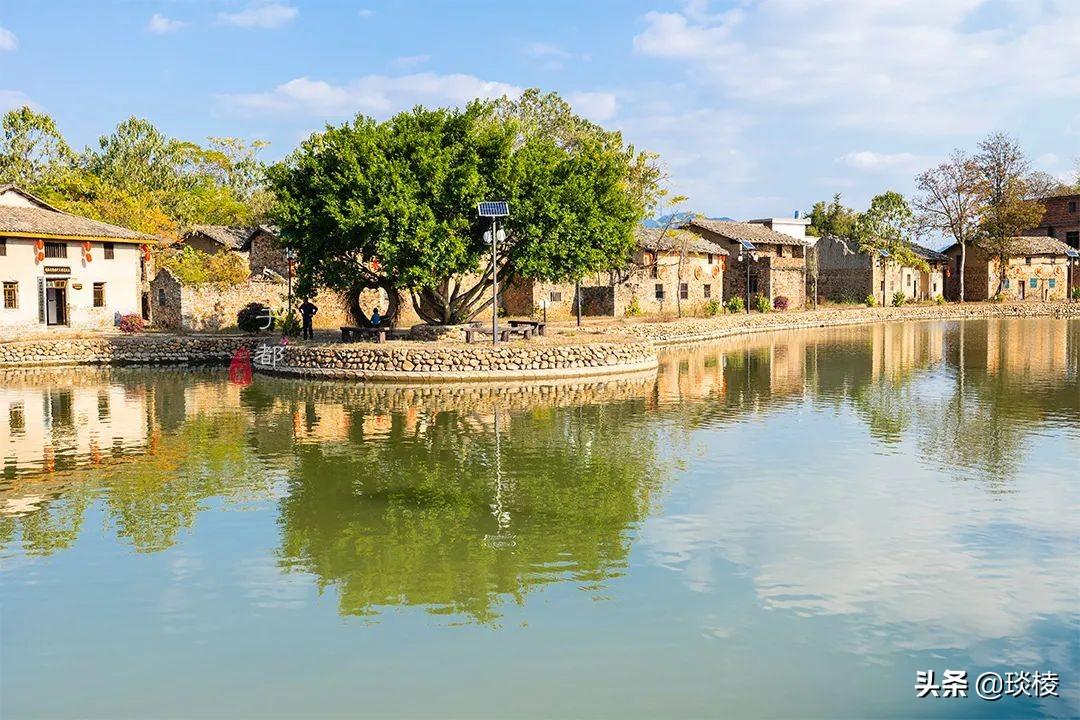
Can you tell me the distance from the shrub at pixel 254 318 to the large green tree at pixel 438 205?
27.2 ft

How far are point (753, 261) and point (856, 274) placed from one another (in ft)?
42.3

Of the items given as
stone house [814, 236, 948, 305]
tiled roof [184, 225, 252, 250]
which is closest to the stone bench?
tiled roof [184, 225, 252, 250]

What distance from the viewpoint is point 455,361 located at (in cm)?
3127

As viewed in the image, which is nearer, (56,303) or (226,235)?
(56,303)

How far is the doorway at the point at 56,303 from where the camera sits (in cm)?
4209

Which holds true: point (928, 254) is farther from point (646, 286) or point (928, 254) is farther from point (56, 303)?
point (56, 303)

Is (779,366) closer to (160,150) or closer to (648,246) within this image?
(648,246)

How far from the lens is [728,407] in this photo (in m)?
25.7

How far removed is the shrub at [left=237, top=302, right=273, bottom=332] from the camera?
43031mm

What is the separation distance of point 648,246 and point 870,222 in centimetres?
2819

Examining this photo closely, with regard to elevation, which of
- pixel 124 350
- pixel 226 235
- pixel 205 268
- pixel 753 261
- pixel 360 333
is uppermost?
pixel 226 235

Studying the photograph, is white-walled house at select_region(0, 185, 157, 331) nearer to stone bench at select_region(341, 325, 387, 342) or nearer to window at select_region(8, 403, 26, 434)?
stone bench at select_region(341, 325, 387, 342)

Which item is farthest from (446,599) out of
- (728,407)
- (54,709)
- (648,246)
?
(648,246)

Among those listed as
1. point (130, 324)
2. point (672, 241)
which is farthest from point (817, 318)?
point (130, 324)
